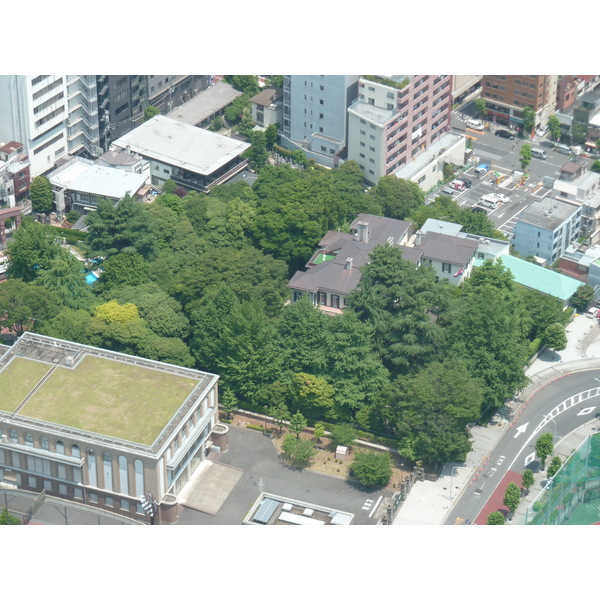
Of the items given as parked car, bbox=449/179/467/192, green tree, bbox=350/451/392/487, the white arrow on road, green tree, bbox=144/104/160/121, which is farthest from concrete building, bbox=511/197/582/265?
green tree, bbox=144/104/160/121

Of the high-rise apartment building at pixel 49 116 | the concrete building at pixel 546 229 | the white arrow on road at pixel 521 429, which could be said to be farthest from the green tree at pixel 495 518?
the high-rise apartment building at pixel 49 116

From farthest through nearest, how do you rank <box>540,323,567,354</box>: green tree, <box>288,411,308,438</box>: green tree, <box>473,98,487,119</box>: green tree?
<box>473,98,487,119</box>: green tree, <box>540,323,567,354</box>: green tree, <box>288,411,308,438</box>: green tree

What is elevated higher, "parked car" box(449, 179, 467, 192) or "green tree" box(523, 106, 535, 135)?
"green tree" box(523, 106, 535, 135)

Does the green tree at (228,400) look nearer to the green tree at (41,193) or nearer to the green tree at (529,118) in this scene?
the green tree at (41,193)

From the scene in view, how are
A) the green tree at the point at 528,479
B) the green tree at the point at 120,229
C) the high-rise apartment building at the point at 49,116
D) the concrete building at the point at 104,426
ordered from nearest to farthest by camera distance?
the concrete building at the point at 104,426
the green tree at the point at 528,479
the green tree at the point at 120,229
the high-rise apartment building at the point at 49,116

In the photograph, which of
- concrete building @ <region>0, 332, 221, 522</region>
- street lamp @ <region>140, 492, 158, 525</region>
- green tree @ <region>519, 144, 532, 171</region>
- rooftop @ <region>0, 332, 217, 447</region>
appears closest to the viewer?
concrete building @ <region>0, 332, 221, 522</region>

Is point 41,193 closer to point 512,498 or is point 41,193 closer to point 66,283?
point 66,283

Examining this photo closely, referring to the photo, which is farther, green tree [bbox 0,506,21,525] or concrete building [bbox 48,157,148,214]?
concrete building [bbox 48,157,148,214]

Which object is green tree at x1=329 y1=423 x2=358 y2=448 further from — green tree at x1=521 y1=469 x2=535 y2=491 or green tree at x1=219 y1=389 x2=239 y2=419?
green tree at x1=521 y1=469 x2=535 y2=491
